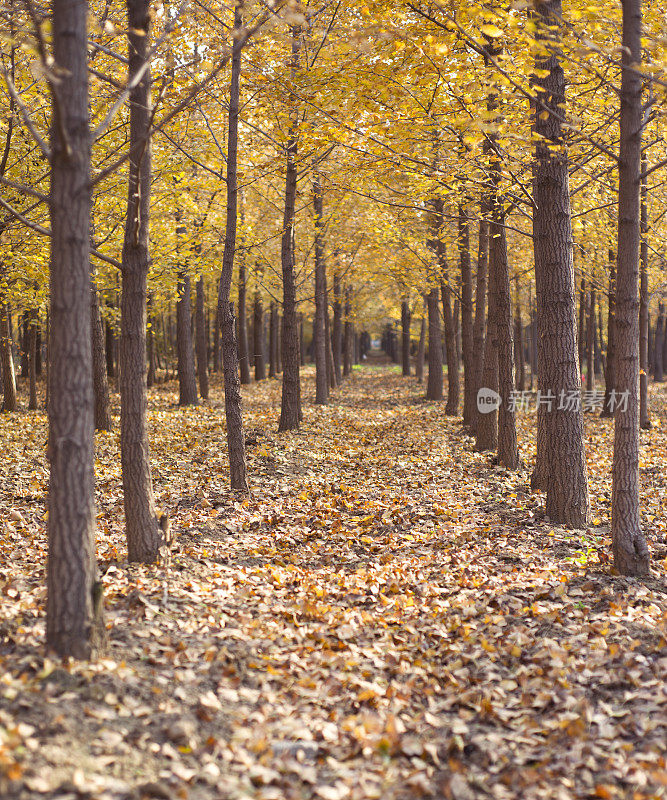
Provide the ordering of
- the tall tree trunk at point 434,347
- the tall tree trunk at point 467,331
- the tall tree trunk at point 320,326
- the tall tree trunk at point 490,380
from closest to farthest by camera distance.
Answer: the tall tree trunk at point 490,380
the tall tree trunk at point 467,331
the tall tree trunk at point 320,326
the tall tree trunk at point 434,347

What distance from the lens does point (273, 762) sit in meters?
3.30

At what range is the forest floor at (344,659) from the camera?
126 inches

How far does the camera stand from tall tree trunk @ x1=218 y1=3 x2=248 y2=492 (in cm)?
816

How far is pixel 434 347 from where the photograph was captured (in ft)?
66.4

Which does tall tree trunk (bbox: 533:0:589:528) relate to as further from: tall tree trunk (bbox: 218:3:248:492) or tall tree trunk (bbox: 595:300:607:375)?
tall tree trunk (bbox: 595:300:607:375)

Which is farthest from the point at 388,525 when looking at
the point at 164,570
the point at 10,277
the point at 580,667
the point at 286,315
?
the point at 10,277

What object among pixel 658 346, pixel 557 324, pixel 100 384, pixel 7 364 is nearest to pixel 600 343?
pixel 658 346

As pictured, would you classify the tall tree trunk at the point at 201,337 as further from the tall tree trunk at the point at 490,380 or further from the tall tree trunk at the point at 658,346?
the tall tree trunk at the point at 658,346

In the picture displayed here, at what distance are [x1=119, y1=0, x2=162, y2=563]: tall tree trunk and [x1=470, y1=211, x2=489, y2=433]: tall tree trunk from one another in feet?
23.3

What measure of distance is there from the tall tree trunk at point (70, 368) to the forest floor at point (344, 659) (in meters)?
0.38

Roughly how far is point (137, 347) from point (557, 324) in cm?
480

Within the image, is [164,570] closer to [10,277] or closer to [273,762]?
[273,762]

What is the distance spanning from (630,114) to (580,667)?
4.73 metres

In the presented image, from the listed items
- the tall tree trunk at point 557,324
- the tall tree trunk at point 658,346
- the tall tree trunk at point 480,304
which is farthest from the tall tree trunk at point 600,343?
the tall tree trunk at point 557,324
